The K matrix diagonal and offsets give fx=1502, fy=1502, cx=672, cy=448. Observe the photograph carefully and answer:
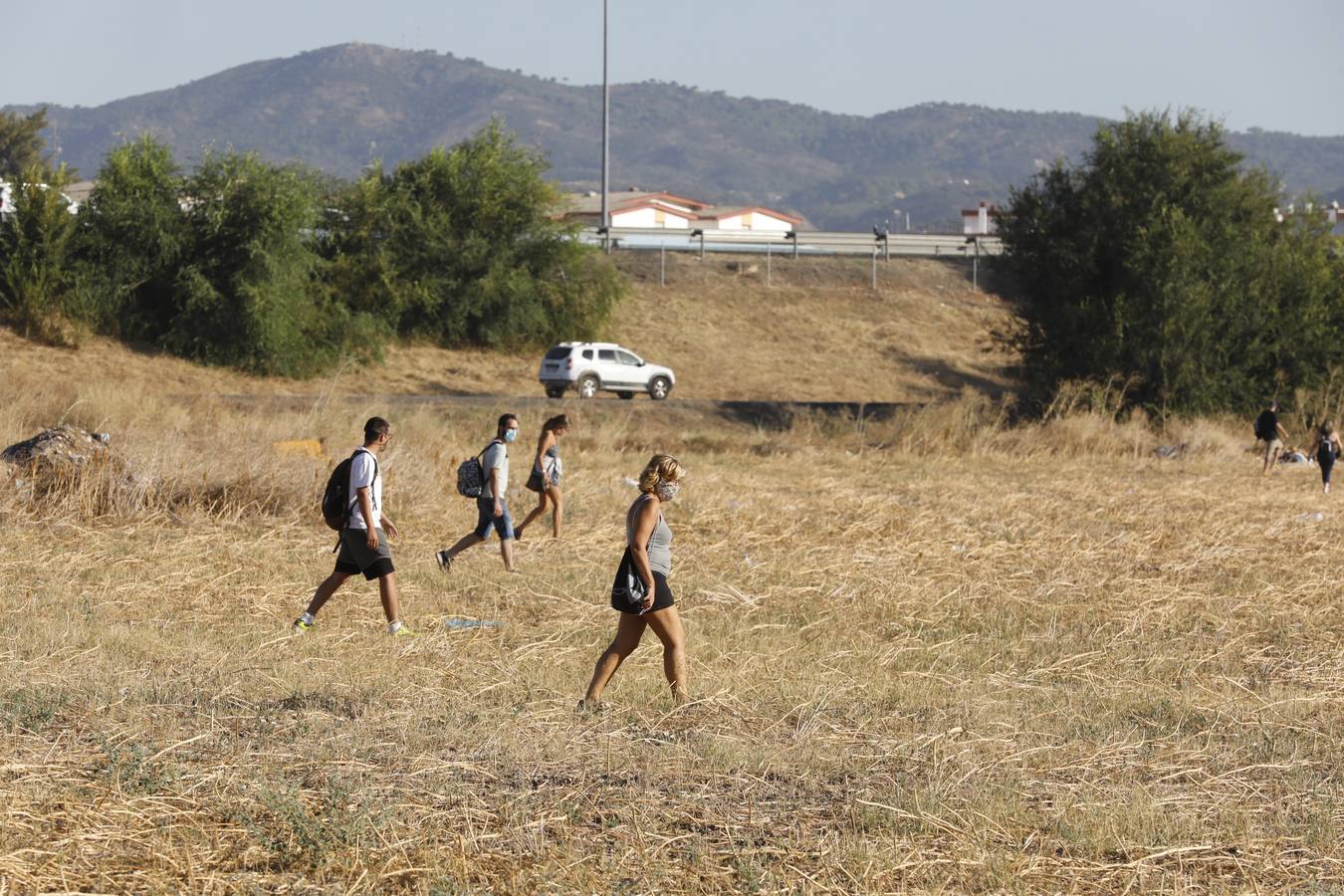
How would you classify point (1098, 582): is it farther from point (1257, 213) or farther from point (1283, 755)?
point (1257, 213)

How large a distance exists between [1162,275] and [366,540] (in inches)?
938

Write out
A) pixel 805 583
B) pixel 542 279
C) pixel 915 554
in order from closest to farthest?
pixel 805 583 < pixel 915 554 < pixel 542 279

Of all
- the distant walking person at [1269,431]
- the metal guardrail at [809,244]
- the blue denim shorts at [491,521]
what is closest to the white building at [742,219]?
the metal guardrail at [809,244]

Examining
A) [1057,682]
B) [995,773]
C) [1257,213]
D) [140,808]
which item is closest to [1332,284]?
[1257,213]

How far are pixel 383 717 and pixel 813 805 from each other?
8.48ft

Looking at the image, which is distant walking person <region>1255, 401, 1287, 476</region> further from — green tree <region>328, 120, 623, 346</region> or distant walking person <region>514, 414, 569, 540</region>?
green tree <region>328, 120, 623, 346</region>

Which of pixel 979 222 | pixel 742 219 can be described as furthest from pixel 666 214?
pixel 979 222

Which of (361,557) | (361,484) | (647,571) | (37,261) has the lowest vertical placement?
(361,557)

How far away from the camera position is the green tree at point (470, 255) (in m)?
47.8

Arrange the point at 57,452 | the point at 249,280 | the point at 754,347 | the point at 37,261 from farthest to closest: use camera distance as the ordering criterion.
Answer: the point at 754,347, the point at 249,280, the point at 37,261, the point at 57,452

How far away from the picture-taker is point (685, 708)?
28.3 ft

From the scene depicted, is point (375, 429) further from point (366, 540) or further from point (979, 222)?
point (979, 222)

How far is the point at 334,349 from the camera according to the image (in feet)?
145

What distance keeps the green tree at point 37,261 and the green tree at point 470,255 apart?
825 centimetres
